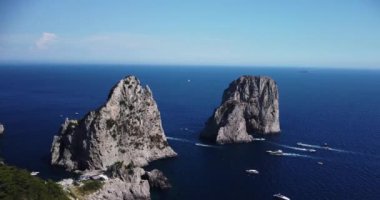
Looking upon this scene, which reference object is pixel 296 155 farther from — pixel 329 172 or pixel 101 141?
pixel 101 141

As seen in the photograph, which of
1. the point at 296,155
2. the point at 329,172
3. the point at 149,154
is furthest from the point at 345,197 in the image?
the point at 149,154

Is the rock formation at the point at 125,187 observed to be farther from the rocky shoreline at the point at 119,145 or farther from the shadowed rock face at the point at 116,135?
the shadowed rock face at the point at 116,135

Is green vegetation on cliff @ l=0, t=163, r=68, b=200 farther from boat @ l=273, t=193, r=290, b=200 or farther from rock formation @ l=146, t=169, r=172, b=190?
boat @ l=273, t=193, r=290, b=200

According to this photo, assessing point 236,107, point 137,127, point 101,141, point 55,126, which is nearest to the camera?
point 101,141

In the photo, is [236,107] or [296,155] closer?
[296,155]

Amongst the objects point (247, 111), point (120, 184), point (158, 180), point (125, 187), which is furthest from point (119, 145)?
point (247, 111)

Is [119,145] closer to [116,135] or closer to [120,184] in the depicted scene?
[116,135]
